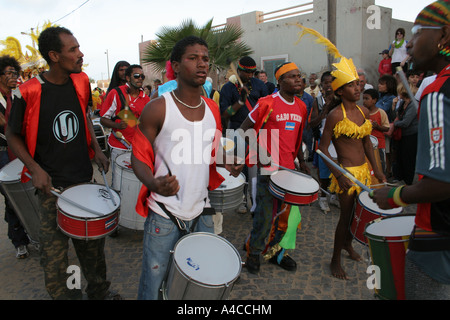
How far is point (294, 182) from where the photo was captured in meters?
3.67

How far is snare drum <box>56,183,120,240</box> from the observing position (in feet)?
9.02

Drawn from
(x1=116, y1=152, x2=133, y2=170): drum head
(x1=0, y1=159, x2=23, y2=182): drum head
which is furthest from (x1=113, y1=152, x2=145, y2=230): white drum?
(x1=0, y1=159, x2=23, y2=182): drum head

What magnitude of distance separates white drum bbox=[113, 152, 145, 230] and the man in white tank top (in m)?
1.88

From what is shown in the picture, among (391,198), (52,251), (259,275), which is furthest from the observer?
(259,275)

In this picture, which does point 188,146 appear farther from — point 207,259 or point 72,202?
point 72,202

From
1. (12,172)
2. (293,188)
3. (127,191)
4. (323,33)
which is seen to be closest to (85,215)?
(127,191)

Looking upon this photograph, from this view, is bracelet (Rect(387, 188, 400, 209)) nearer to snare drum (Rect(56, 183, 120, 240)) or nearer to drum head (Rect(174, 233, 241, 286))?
drum head (Rect(174, 233, 241, 286))

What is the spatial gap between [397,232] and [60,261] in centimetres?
268

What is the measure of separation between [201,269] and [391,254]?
3.91 feet

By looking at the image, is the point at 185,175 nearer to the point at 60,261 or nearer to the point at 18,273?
the point at 60,261

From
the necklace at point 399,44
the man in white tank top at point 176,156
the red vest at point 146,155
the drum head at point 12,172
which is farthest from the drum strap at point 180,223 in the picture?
the necklace at point 399,44

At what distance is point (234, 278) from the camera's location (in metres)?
2.07

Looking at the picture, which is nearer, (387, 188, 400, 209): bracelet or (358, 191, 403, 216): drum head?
(387, 188, 400, 209): bracelet
